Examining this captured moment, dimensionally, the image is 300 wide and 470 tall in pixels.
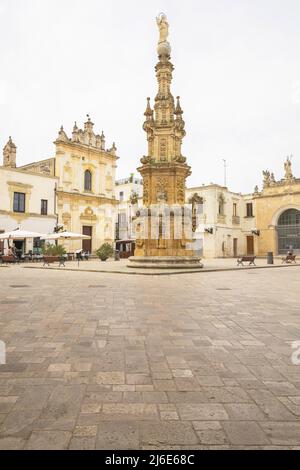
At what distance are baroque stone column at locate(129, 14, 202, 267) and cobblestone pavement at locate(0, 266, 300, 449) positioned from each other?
1137 centimetres

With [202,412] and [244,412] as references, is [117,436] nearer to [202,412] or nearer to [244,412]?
[202,412]

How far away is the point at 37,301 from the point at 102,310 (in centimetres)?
191

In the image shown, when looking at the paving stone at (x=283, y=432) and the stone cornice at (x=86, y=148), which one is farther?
the stone cornice at (x=86, y=148)

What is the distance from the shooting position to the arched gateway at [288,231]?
38.5 m

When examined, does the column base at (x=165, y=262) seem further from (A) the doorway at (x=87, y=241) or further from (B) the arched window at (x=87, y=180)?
(B) the arched window at (x=87, y=180)

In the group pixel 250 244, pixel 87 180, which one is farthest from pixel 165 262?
pixel 250 244

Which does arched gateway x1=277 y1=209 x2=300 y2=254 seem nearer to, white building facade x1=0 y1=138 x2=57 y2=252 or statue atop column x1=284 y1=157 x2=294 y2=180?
statue atop column x1=284 y1=157 x2=294 y2=180

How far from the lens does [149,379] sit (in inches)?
130

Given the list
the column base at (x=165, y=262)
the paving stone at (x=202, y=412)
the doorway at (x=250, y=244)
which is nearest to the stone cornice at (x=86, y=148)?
the doorway at (x=250, y=244)

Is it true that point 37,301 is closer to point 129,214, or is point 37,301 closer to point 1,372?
point 1,372

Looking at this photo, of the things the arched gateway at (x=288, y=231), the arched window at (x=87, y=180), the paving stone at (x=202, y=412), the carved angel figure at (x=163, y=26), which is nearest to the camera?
the paving stone at (x=202, y=412)

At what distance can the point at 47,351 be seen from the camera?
164 inches

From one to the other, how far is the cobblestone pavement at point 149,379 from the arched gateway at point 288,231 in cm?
3469
